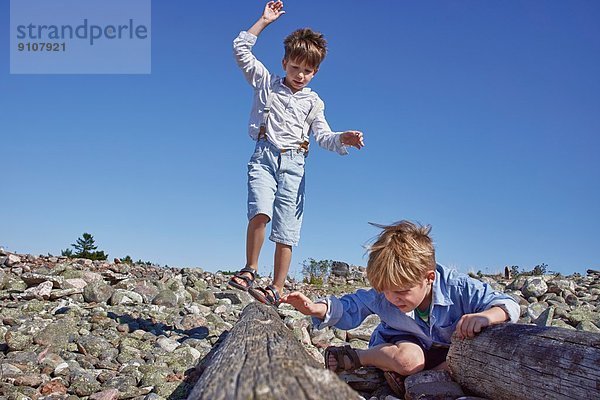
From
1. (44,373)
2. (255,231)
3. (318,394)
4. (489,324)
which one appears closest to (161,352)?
(44,373)

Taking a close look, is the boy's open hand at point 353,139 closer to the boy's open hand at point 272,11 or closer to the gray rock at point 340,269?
the boy's open hand at point 272,11

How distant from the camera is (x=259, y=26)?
247 inches

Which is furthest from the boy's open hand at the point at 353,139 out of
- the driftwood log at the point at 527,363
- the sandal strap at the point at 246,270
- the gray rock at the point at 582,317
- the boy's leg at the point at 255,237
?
the gray rock at the point at 582,317

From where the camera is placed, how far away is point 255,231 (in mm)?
5738

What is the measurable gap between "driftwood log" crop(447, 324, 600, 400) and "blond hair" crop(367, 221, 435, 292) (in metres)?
0.54

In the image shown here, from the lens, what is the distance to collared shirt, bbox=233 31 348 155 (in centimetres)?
612

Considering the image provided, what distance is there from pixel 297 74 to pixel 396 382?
3517 millimetres

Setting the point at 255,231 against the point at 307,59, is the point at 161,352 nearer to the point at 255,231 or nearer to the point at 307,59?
the point at 255,231

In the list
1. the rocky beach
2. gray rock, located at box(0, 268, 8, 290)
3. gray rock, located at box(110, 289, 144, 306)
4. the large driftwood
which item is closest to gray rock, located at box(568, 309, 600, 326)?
the rocky beach

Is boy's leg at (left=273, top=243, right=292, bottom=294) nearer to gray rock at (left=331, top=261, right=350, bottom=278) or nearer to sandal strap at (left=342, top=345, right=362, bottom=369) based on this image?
sandal strap at (left=342, top=345, right=362, bottom=369)

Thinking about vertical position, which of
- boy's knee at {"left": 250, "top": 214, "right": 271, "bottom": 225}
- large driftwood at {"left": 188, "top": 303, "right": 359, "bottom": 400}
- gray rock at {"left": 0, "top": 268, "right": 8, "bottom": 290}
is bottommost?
large driftwood at {"left": 188, "top": 303, "right": 359, "bottom": 400}

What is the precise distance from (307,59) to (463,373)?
3709mm

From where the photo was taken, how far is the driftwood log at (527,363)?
9.02 feet

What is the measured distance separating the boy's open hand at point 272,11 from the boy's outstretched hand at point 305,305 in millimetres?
Answer: 3494
